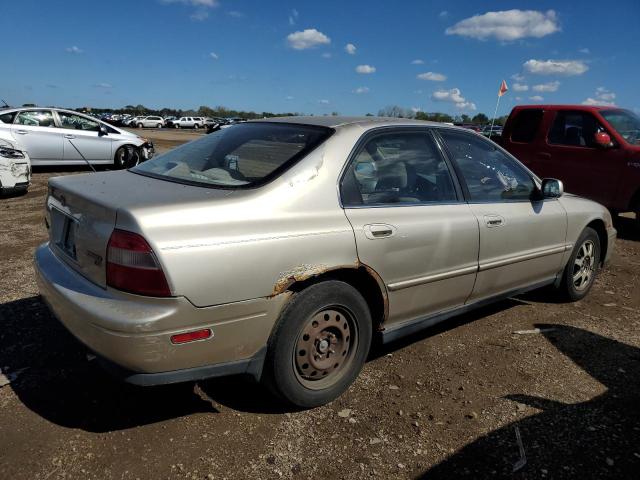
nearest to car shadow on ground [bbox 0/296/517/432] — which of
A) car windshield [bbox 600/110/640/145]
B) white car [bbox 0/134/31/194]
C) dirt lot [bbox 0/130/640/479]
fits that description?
dirt lot [bbox 0/130/640/479]

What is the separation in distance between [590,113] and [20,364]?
26.2 feet

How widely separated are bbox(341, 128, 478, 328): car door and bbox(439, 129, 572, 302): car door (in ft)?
0.51

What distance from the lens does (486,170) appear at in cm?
381

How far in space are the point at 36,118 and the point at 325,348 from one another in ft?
36.3

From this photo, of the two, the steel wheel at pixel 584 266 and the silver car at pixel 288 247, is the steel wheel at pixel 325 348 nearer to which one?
the silver car at pixel 288 247

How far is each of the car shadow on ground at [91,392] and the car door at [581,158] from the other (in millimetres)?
5764

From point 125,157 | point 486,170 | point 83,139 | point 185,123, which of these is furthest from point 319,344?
point 185,123

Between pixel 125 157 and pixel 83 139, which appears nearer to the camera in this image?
pixel 83 139

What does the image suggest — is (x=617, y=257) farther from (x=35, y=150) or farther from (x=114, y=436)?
(x=35, y=150)

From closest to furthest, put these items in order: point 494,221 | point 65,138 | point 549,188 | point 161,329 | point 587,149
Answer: point 161,329 < point 494,221 < point 549,188 < point 587,149 < point 65,138

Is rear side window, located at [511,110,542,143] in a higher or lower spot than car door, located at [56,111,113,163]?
higher

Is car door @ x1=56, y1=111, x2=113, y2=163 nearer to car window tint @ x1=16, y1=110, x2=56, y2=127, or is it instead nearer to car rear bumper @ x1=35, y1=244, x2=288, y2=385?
car window tint @ x1=16, y1=110, x2=56, y2=127

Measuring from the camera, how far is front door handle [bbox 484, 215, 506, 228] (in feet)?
11.6

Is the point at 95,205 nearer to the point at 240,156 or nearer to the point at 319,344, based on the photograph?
the point at 240,156
